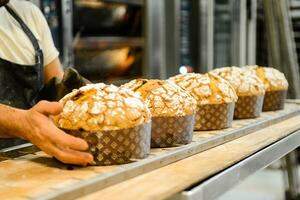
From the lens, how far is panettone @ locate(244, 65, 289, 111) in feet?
6.55

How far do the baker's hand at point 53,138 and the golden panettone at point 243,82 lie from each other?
0.86 metres

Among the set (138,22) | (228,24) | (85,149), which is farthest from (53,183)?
(228,24)

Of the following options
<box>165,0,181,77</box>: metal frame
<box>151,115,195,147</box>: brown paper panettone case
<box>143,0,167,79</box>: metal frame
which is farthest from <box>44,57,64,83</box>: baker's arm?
<box>165,0,181,77</box>: metal frame

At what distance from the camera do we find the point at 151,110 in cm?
134

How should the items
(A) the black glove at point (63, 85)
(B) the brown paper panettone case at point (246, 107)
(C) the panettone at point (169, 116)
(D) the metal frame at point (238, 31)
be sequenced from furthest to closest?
(D) the metal frame at point (238, 31), (B) the brown paper panettone case at point (246, 107), (A) the black glove at point (63, 85), (C) the panettone at point (169, 116)

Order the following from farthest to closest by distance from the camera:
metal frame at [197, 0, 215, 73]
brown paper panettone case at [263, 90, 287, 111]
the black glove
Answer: metal frame at [197, 0, 215, 73] < brown paper panettone case at [263, 90, 287, 111] < the black glove

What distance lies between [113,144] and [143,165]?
3.4 inches

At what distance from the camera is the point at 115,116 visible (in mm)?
1137

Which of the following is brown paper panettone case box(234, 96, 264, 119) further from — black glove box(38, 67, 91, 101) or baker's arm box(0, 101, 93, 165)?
baker's arm box(0, 101, 93, 165)

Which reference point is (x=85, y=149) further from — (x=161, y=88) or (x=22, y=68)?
(x=22, y=68)

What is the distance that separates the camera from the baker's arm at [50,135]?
3.53 ft

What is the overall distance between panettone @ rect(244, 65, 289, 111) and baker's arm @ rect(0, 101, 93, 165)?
1.06 meters

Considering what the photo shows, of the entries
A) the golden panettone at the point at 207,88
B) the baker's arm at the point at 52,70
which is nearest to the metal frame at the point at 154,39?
the baker's arm at the point at 52,70

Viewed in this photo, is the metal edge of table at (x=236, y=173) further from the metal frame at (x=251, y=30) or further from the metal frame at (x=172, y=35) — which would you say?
→ the metal frame at (x=251, y=30)
